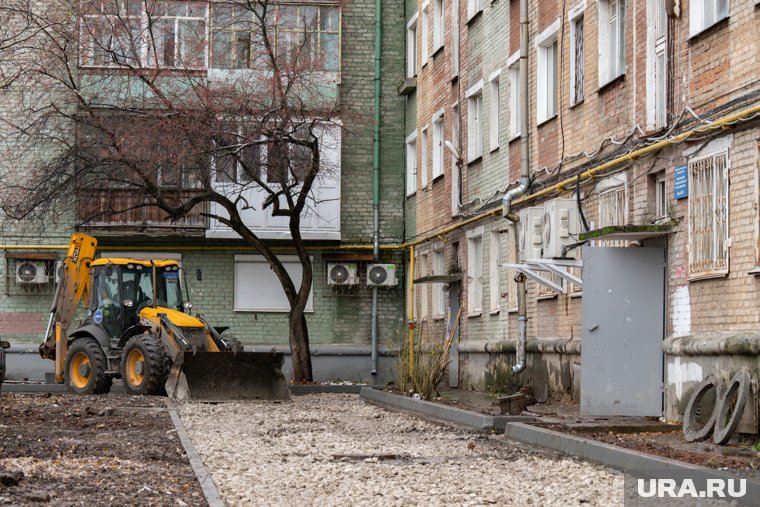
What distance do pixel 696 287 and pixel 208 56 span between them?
19414 mm

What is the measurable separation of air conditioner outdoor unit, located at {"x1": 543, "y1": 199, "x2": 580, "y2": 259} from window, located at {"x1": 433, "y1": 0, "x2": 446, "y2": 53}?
466 inches

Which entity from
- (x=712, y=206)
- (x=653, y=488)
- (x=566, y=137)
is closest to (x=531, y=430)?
(x=712, y=206)

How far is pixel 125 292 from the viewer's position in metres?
27.9

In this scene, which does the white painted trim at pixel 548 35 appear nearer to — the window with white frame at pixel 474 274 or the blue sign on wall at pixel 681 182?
the window with white frame at pixel 474 274

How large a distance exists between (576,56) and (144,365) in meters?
9.67

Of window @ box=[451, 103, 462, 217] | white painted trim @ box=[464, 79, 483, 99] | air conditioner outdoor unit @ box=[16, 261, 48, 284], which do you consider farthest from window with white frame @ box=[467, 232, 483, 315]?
air conditioner outdoor unit @ box=[16, 261, 48, 284]

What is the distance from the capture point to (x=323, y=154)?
34031 mm

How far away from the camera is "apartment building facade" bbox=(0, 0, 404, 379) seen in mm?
34375

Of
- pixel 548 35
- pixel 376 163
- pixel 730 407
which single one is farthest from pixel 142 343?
pixel 730 407

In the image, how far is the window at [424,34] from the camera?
3406 centimetres

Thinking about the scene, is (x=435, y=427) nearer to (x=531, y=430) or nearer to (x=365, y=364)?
(x=531, y=430)

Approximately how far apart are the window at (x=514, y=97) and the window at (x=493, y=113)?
128cm

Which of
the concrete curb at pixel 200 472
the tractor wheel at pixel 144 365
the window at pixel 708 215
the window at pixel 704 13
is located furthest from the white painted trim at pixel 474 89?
the concrete curb at pixel 200 472

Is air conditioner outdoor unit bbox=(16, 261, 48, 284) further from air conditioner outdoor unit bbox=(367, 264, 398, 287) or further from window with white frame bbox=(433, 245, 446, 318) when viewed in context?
window with white frame bbox=(433, 245, 446, 318)
